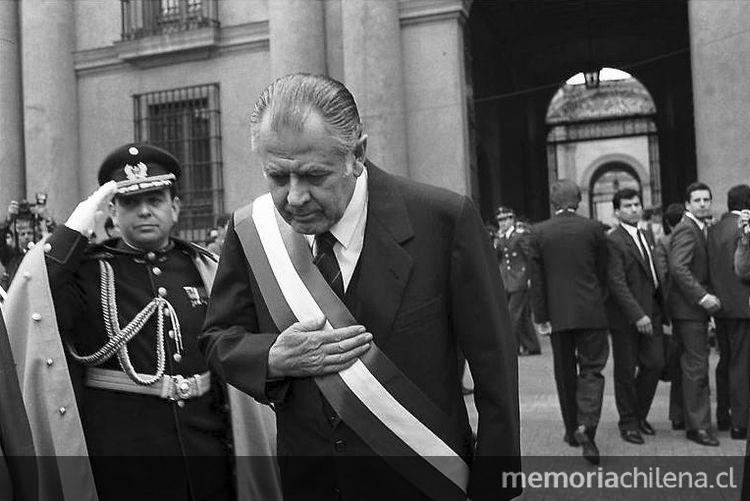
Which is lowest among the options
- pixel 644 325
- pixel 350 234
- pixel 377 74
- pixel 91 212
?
pixel 644 325

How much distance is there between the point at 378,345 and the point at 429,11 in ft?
37.3

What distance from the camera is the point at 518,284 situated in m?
12.5

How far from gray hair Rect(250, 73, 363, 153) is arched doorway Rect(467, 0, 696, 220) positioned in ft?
47.9

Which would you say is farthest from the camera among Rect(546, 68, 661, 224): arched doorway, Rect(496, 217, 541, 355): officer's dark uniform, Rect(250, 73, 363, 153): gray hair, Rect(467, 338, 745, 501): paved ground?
Rect(546, 68, 661, 224): arched doorway

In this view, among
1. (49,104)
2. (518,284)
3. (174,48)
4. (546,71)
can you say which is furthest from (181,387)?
(546,71)

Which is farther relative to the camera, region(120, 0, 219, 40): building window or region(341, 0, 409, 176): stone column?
region(120, 0, 219, 40): building window

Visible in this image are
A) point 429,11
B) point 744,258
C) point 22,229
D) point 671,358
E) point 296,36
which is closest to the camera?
point 744,258

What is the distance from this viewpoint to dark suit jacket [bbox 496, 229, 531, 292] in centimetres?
1248

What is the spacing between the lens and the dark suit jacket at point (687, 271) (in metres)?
6.91

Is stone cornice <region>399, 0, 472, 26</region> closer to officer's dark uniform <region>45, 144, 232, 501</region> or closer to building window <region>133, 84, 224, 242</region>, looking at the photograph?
building window <region>133, 84, 224, 242</region>

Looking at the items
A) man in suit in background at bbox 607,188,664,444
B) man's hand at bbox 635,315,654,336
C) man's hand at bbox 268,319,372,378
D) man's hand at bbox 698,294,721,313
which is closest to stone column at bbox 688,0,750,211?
man in suit in background at bbox 607,188,664,444

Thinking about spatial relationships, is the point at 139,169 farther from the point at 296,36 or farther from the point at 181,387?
the point at 296,36

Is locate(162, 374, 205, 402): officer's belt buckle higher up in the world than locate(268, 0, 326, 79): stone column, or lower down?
lower down

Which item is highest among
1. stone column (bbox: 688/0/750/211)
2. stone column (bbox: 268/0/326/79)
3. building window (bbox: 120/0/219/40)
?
building window (bbox: 120/0/219/40)
